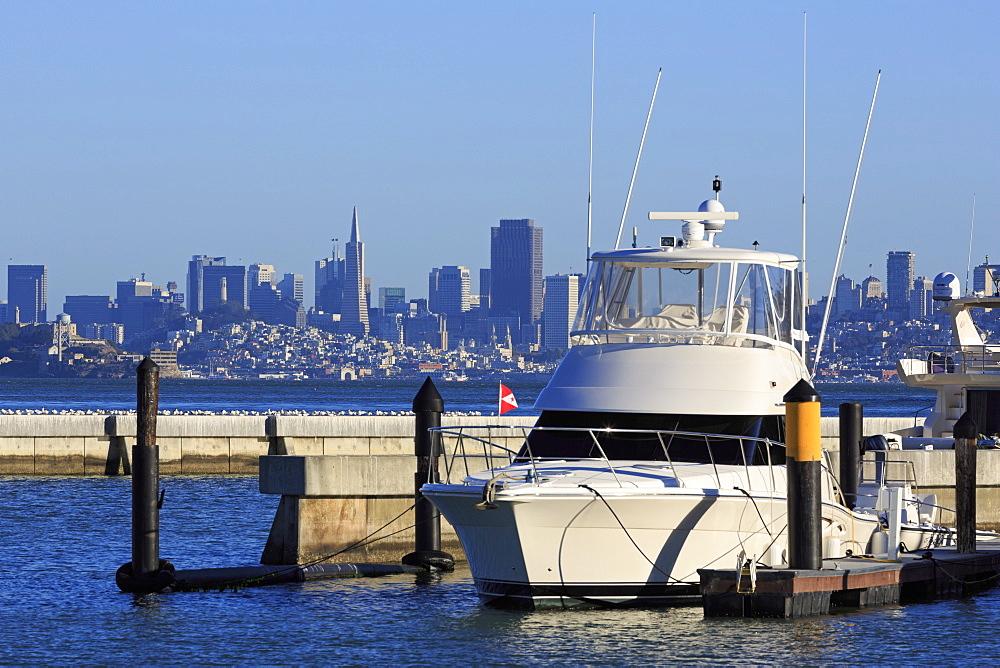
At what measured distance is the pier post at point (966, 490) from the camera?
2328 centimetres

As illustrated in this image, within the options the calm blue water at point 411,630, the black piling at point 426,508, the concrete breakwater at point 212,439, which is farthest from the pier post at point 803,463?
the concrete breakwater at point 212,439

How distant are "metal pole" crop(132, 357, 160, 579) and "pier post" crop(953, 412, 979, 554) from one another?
1101cm

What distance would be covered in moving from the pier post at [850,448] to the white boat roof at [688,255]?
274 cm

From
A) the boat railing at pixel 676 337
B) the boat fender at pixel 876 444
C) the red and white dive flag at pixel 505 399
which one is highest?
the boat railing at pixel 676 337

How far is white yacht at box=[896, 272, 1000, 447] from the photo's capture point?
34366 mm

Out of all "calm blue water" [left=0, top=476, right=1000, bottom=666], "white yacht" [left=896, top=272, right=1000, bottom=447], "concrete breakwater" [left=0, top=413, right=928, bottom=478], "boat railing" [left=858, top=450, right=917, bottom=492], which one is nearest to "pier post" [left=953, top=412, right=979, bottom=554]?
"calm blue water" [left=0, top=476, right=1000, bottom=666]

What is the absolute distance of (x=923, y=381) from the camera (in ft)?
117

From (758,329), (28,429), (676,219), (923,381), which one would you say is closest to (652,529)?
(758,329)

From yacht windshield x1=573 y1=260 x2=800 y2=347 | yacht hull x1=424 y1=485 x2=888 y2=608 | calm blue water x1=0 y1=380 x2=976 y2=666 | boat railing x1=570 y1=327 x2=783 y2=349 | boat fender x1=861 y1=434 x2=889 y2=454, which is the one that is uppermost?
yacht windshield x1=573 y1=260 x2=800 y2=347

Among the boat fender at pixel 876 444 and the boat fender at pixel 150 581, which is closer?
the boat fender at pixel 150 581

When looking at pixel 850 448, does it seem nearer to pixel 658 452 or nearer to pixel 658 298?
pixel 658 298

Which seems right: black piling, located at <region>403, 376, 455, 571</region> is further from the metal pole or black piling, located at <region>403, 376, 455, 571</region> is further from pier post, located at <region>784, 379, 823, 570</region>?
pier post, located at <region>784, 379, 823, 570</region>

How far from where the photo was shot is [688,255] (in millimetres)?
22891

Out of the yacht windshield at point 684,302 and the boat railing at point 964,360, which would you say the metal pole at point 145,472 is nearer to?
the yacht windshield at point 684,302
